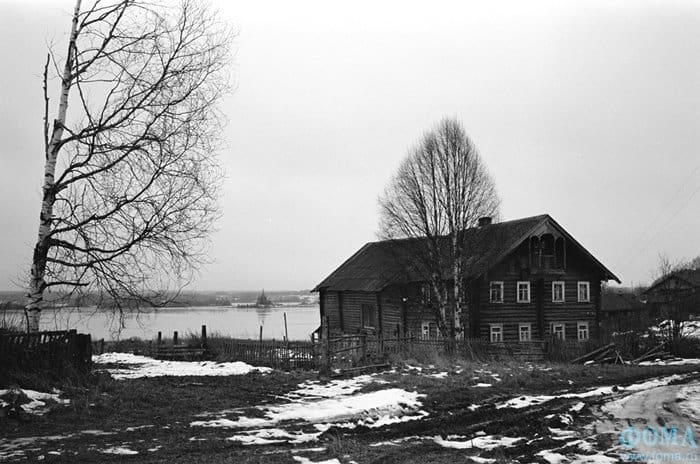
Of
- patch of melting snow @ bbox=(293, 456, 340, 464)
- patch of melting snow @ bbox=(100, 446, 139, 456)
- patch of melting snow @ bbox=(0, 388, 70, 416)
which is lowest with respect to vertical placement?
patch of melting snow @ bbox=(293, 456, 340, 464)

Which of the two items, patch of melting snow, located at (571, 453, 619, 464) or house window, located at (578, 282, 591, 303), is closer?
patch of melting snow, located at (571, 453, 619, 464)

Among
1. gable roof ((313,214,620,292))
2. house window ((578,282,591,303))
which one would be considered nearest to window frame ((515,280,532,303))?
gable roof ((313,214,620,292))

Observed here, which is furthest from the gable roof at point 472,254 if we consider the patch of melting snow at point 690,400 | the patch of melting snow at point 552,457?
the patch of melting snow at point 552,457

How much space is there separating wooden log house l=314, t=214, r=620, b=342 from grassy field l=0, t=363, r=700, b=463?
17574 mm

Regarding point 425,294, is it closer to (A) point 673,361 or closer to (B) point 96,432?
(A) point 673,361

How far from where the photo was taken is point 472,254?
3334cm

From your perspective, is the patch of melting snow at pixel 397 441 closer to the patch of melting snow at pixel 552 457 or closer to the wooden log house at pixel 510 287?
the patch of melting snow at pixel 552 457

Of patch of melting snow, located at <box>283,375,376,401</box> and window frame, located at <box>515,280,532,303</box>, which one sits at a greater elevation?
window frame, located at <box>515,280,532,303</box>

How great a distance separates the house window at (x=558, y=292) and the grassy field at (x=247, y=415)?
69.0 feet

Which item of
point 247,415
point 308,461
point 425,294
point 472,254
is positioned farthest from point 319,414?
point 425,294

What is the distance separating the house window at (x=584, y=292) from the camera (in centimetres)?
3856

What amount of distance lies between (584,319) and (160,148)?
3254cm

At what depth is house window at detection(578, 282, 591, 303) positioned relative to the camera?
127 feet

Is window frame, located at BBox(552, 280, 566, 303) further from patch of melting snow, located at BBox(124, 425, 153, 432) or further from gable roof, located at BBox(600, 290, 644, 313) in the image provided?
patch of melting snow, located at BBox(124, 425, 153, 432)
